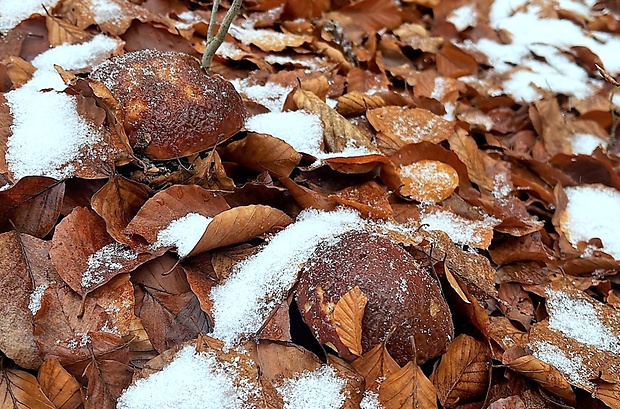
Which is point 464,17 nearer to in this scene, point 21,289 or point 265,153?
point 265,153

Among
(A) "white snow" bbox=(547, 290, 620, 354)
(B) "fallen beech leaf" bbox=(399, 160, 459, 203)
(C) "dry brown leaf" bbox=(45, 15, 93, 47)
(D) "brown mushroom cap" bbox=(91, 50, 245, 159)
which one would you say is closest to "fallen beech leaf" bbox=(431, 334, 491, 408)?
(A) "white snow" bbox=(547, 290, 620, 354)

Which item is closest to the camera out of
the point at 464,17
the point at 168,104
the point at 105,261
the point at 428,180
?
the point at 105,261

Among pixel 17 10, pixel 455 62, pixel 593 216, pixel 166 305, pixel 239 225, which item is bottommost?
pixel 593 216

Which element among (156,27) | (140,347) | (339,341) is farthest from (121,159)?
(156,27)

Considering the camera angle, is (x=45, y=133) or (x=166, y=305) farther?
(x=45, y=133)

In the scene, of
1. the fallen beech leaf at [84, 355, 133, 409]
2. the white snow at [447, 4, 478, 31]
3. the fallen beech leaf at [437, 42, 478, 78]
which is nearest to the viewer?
the fallen beech leaf at [84, 355, 133, 409]

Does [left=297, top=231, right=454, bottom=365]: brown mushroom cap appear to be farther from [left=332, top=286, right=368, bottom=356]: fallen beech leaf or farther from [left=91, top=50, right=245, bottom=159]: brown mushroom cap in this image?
[left=91, top=50, right=245, bottom=159]: brown mushroom cap

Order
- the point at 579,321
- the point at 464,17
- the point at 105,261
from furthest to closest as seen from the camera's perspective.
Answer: the point at 464,17 → the point at 579,321 → the point at 105,261

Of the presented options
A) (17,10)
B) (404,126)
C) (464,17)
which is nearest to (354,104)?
(404,126)
